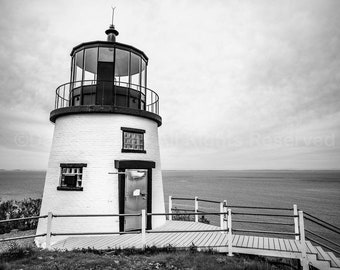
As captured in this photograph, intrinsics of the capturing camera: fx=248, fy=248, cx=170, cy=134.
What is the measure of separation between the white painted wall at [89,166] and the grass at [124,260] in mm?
2217

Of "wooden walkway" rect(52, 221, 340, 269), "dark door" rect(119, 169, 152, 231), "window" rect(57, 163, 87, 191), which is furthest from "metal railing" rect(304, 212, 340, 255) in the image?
"window" rect(57, 163, 87, 191)

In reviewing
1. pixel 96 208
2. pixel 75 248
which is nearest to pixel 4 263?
pixel 75 248

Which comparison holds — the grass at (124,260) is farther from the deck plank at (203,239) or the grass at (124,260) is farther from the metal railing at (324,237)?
the metal railing at (324,237)

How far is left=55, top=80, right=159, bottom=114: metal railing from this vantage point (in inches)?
401

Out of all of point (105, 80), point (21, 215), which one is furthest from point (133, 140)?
point (21, 215)

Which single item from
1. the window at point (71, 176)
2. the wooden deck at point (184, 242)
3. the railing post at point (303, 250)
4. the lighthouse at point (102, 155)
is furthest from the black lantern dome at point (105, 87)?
the railing post at point (303, 250)

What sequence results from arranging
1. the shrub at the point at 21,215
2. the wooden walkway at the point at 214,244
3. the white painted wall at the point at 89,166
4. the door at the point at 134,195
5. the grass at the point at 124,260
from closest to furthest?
the grass at the point at 124,260, the wooden walkway at the point at 214,244, the white painted wall at the point at 89,166, the door at the point at 134,195, the shrub at the point at 21,215

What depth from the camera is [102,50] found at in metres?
10.5

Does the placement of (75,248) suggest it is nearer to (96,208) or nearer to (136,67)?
(96,208)

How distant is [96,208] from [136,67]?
6.76 meters

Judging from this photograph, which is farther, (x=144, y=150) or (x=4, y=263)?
(x=144, y=150)

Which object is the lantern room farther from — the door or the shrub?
the shrub

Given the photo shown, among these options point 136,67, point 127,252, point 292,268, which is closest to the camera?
point 127,252

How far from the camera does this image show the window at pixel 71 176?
9555mm
